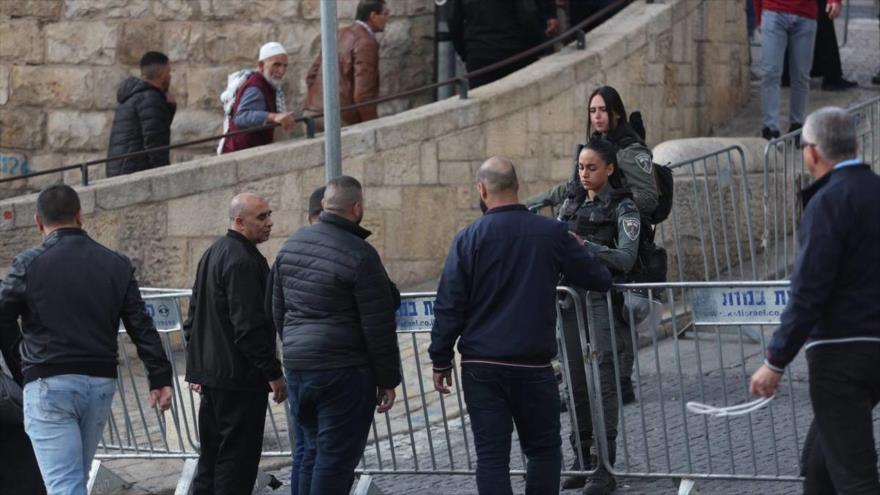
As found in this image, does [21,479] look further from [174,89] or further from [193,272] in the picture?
[174,89]

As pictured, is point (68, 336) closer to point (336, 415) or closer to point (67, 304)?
point (67, 304)

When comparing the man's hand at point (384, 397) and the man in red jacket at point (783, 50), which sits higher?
the man in red jacket at point (783, 50)

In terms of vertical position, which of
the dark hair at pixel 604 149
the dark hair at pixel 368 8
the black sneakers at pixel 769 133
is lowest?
the dark hair at pixel 604 149

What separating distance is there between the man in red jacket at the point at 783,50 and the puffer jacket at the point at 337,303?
621 centimetres

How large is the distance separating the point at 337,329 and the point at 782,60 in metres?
6.60

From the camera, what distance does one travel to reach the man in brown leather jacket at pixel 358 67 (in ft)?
41.8

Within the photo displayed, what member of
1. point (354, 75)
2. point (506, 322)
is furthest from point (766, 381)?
point (354, 75)

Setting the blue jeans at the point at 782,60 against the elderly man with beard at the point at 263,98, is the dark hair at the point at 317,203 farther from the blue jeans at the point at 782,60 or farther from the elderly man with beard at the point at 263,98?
the blue jeans at the point at 782,60

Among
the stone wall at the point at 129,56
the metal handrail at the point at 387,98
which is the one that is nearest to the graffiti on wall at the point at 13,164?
the stone wall at the point at 129,56

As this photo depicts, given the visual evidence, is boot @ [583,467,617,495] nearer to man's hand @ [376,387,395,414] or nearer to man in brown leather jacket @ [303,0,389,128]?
man's hand @ [376,387,395,414]

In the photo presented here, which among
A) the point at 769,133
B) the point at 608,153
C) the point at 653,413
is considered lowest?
the point at 653,413

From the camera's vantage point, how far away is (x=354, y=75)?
12914mm

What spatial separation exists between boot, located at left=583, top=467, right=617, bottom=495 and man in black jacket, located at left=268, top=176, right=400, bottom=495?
3.81 feet

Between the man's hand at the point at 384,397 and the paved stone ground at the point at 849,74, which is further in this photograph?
the paved stone ground at the point at 849,74
